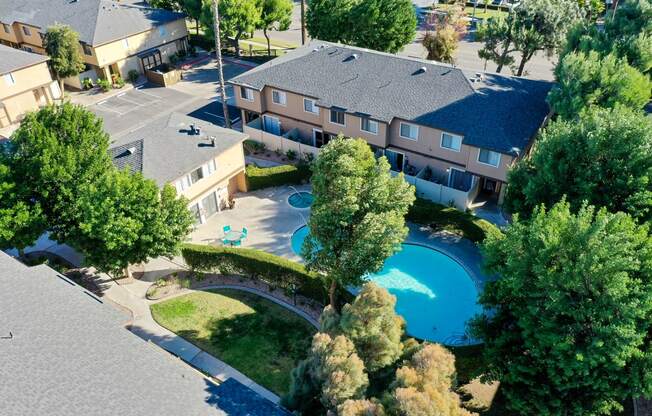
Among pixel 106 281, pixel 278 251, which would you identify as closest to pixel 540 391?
pixel 278 251

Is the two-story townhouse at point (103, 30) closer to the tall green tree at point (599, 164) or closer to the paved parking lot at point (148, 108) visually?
the paved parking lot at point (148, 108)

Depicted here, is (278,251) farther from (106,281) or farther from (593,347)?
(593,347)

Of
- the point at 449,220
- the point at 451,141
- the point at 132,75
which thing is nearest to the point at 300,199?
the point at 449,220

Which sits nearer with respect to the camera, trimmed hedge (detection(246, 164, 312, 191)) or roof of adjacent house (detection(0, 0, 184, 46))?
trimmed hedge (detection(246, 164, 312, 191))

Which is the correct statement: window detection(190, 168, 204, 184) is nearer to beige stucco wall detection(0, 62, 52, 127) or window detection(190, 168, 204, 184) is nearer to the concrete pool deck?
the concrete pool deck

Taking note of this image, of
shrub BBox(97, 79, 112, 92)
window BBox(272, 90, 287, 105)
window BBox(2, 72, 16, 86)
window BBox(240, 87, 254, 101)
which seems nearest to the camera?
window BBox(272, 90, 287, 105)

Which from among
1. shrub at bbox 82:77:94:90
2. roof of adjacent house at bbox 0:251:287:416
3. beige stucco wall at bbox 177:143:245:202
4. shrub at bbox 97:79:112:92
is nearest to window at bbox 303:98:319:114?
beige stucco wall at bbox 177:143:245:202

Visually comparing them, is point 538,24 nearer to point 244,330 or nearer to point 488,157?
point 488,157

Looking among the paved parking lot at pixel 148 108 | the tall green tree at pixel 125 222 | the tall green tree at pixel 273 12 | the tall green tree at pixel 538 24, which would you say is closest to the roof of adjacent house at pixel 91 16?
the paved parking lot at pixel 148 108
